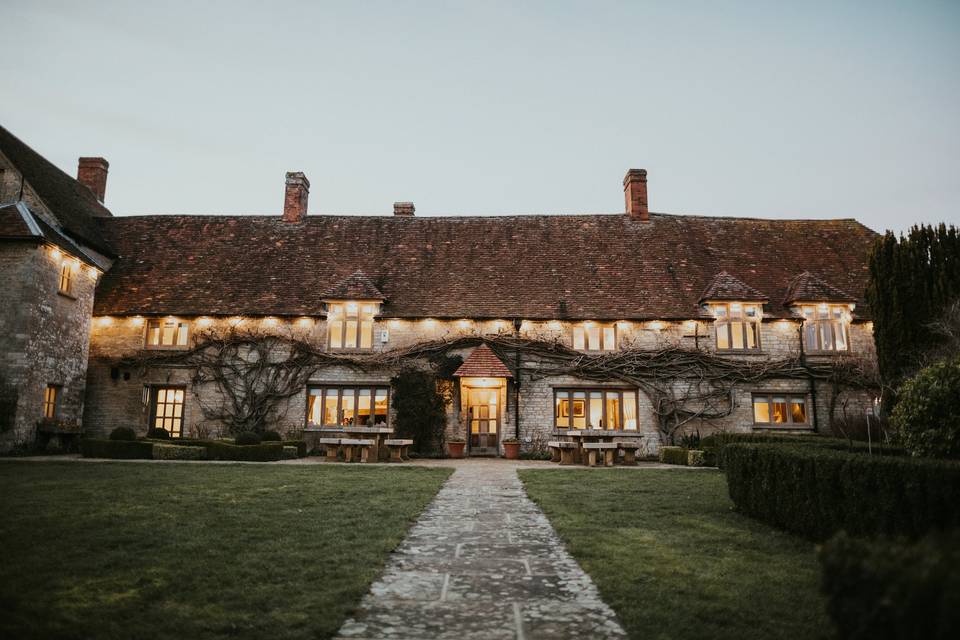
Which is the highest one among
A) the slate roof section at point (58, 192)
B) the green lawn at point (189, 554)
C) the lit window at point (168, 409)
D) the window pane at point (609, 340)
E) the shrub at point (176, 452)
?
the slate roof section at point (58, 192)

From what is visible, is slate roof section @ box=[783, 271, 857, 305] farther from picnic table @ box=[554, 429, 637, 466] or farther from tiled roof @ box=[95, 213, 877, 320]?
picnic table @ box=[554, 429, 637, 466]

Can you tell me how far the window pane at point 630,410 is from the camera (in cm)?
2083

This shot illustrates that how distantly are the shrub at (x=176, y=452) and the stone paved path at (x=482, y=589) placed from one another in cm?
1131

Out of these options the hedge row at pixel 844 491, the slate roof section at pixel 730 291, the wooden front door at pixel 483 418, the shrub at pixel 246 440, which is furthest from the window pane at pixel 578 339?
the hedge row at pixel 844 491

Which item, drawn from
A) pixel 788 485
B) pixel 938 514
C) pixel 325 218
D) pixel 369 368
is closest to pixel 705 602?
pixel 938 514

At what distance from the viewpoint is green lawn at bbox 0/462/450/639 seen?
4.31 meters

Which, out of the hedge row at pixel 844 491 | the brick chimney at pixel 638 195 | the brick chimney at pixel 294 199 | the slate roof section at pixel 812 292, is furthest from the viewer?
the brick chimney at pixel 294 199

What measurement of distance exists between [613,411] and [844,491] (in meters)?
14.2

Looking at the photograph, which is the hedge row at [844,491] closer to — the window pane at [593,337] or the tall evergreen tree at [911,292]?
the tall evergreen tree at [911,292]

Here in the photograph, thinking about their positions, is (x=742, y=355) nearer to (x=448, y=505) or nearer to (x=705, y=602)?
(x=448, y=505)

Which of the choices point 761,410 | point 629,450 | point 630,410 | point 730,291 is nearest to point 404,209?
point 630,410

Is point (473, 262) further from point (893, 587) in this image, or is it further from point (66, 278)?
point (893, 587)

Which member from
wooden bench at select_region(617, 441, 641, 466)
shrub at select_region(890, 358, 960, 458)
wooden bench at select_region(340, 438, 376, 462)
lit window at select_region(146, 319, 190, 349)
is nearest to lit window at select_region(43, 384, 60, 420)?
lit window at select_region(146, 319, 190, 349)

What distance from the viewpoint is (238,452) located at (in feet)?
56.3
